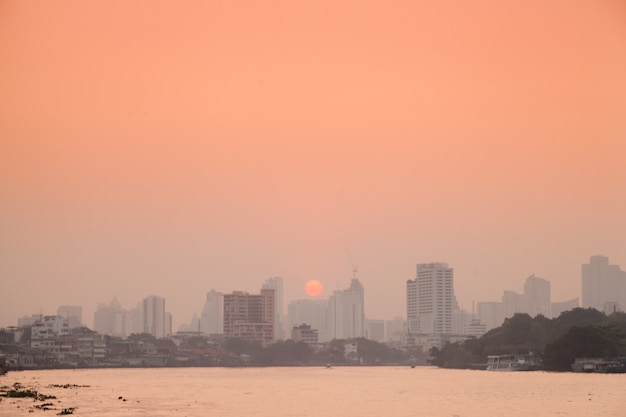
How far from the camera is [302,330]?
636 feet

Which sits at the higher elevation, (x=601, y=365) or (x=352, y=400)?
(x=601, y=365)

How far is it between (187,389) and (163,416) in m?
26.4

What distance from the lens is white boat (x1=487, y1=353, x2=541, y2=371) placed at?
4245 inches

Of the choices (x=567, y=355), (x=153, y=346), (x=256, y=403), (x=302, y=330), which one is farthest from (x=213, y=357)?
(x=256, y=403)

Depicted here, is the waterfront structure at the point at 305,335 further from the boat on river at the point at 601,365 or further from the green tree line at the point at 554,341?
the boat on river at the point at 601,365

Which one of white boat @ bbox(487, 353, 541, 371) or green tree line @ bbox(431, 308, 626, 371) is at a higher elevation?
green tree line @ bbox(431, 308, 626, 371)

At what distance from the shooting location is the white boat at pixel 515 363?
108 meters

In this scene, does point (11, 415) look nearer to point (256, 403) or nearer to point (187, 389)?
point (256, 403)

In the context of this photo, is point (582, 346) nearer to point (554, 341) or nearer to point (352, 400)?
point (554, 341)

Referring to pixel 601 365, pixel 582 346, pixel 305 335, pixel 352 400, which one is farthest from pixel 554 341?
pixel 305 335

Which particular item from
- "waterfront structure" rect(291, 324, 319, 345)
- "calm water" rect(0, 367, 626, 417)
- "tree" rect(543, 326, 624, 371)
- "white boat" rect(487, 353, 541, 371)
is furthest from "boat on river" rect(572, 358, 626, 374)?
"waterfront structure" rect(291, 324, 319, 345)

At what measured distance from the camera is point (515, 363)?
109000 mm

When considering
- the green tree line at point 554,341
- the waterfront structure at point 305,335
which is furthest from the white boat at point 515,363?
the waterfront structure at point 305,335

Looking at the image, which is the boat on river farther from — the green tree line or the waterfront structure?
the waterfront structure
